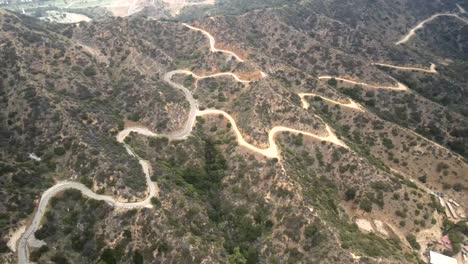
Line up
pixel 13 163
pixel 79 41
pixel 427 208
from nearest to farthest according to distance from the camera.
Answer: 1. pixel 13 163
2. pixel 427 208
3. pixel 79 41

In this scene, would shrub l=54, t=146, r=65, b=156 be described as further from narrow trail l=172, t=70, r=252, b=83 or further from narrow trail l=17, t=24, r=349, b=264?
narrow trail l=172, t=70, r=252, b=83

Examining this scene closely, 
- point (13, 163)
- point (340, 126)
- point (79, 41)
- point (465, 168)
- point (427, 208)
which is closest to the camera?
point (13, 163)

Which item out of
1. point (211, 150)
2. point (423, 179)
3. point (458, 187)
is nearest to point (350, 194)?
point (423, 179)

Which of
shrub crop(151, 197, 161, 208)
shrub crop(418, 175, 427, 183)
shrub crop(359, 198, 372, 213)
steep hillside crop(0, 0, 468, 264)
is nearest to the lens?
steep hillside crop(0, 0, 468, 264)

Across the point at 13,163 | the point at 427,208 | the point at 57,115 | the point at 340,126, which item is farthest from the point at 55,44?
the point at 427,208

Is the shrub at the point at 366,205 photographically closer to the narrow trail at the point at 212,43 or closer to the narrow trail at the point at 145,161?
the narrow trail at the point at 145,161

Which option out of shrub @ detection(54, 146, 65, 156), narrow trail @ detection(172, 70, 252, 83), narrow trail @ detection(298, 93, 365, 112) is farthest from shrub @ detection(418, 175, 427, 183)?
shrub @ detection(54, 146, 65, 156)

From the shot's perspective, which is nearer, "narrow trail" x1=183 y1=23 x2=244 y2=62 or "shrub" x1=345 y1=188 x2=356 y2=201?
"shrub" x1=345 y1=188 x2=356 y2=201

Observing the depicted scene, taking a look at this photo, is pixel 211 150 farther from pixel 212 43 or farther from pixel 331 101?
pixel 212 43

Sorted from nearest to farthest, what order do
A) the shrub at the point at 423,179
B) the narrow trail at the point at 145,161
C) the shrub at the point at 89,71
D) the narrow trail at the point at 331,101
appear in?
1. the narrow trail at the point at 145,161
2. the shrub at the point at 423,179
3. the shrub at the point at 89,71
4. the narrow trail at the point at 331,101

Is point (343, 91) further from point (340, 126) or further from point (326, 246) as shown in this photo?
point (326, 246)

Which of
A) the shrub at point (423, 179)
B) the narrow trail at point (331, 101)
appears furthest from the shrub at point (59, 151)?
the shrub at point (423, 179)
